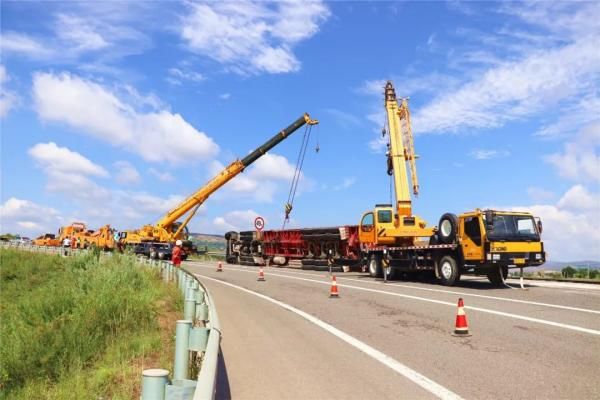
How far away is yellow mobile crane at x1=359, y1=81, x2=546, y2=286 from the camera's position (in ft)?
57.1

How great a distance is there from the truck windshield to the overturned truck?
11381 millimetres

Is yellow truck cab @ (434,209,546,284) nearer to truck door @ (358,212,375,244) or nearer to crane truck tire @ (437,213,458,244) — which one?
crane truck tire @ (437,213,458,244)

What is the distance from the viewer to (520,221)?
18000 millimetres

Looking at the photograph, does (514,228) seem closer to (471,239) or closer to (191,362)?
(471,239)

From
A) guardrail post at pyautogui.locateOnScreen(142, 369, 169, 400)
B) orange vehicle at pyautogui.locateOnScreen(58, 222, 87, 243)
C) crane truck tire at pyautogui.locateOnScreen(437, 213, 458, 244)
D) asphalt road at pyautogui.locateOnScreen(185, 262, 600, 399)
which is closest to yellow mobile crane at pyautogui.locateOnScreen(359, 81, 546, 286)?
crane truck tire at pyautogui.locateOnScreen(437, 213, 458, 244)

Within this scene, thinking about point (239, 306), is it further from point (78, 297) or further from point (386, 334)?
point (386, 334)

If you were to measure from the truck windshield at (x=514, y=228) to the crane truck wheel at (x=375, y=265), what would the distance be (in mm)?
6716

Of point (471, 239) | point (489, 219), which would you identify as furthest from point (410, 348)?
point (471, 239)

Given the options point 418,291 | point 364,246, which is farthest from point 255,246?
point 418,291

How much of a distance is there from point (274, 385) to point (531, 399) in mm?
2691

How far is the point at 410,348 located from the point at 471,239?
1053 cm

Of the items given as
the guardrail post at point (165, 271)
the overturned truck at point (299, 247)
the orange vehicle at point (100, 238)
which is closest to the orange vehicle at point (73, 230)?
the orange vehicle at point (100, 238)

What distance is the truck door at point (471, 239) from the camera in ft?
57.2

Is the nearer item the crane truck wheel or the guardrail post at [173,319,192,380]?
the guardrail post at [173,319,192,380]
